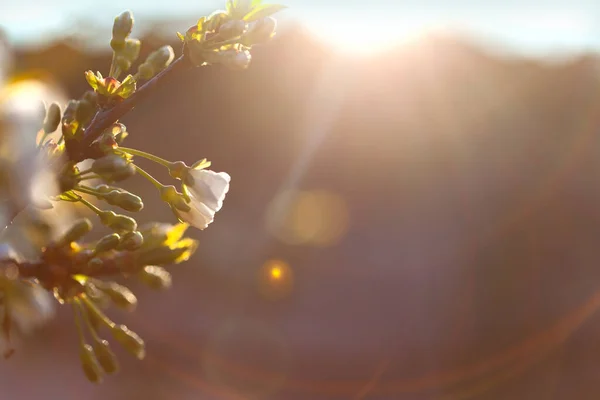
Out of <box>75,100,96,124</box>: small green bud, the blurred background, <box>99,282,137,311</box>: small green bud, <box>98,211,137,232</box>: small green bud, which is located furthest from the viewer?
the blurred background

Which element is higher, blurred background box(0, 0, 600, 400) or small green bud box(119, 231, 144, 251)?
small green bud box(119, 231, 144, 251)

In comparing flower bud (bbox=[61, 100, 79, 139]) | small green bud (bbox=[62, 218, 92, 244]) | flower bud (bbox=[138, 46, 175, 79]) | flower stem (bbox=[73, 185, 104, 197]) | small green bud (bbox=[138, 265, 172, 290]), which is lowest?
small green bud (bbox=[138, 265, 172, 290])

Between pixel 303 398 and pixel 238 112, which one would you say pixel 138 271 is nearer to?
pixel 303 398

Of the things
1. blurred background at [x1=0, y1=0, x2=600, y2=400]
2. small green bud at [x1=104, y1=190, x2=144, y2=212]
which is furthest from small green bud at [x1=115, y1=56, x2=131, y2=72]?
blurred background at [x1=0, y1=0, x2=600, y2=400]

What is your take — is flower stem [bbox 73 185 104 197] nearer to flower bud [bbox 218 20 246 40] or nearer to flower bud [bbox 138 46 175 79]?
flower bud [bbox 138 46 175 79]

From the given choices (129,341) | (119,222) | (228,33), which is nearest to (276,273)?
(129,341)

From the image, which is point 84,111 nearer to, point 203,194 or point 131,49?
point 131,49
